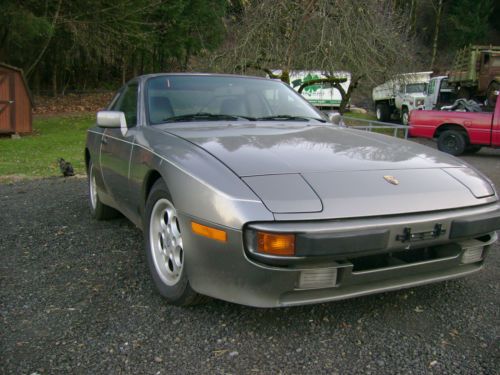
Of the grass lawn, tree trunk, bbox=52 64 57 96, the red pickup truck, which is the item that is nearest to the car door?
the grass lawn

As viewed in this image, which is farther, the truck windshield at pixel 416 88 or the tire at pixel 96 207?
the truck windshield at pixel 416 88

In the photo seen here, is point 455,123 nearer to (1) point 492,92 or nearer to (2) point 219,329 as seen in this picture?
(1) point 492,92

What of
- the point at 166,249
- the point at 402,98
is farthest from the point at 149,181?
the point at 402,98

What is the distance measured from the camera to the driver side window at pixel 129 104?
389 centimetres

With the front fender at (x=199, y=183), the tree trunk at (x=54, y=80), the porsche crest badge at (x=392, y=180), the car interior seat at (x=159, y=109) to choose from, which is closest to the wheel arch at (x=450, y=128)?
the car interior seat at (x=159, y=109)

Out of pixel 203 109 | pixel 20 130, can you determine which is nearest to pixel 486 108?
pixel 203 109

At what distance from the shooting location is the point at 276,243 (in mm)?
2225

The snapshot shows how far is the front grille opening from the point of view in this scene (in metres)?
2.50

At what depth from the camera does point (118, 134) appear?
3875mm

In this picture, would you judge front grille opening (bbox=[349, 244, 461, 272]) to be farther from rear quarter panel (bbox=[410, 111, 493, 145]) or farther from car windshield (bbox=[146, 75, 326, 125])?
rear quarter panel (bbox=[410, 111, 493, 145])

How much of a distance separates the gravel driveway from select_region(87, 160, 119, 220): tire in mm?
1042

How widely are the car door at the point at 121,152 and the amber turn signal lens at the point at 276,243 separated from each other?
5.26 ft

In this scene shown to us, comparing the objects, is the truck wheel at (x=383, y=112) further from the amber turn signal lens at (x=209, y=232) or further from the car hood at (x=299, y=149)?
the amber turn signal lens at (x=209, y=232)

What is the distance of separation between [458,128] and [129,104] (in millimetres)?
9856
